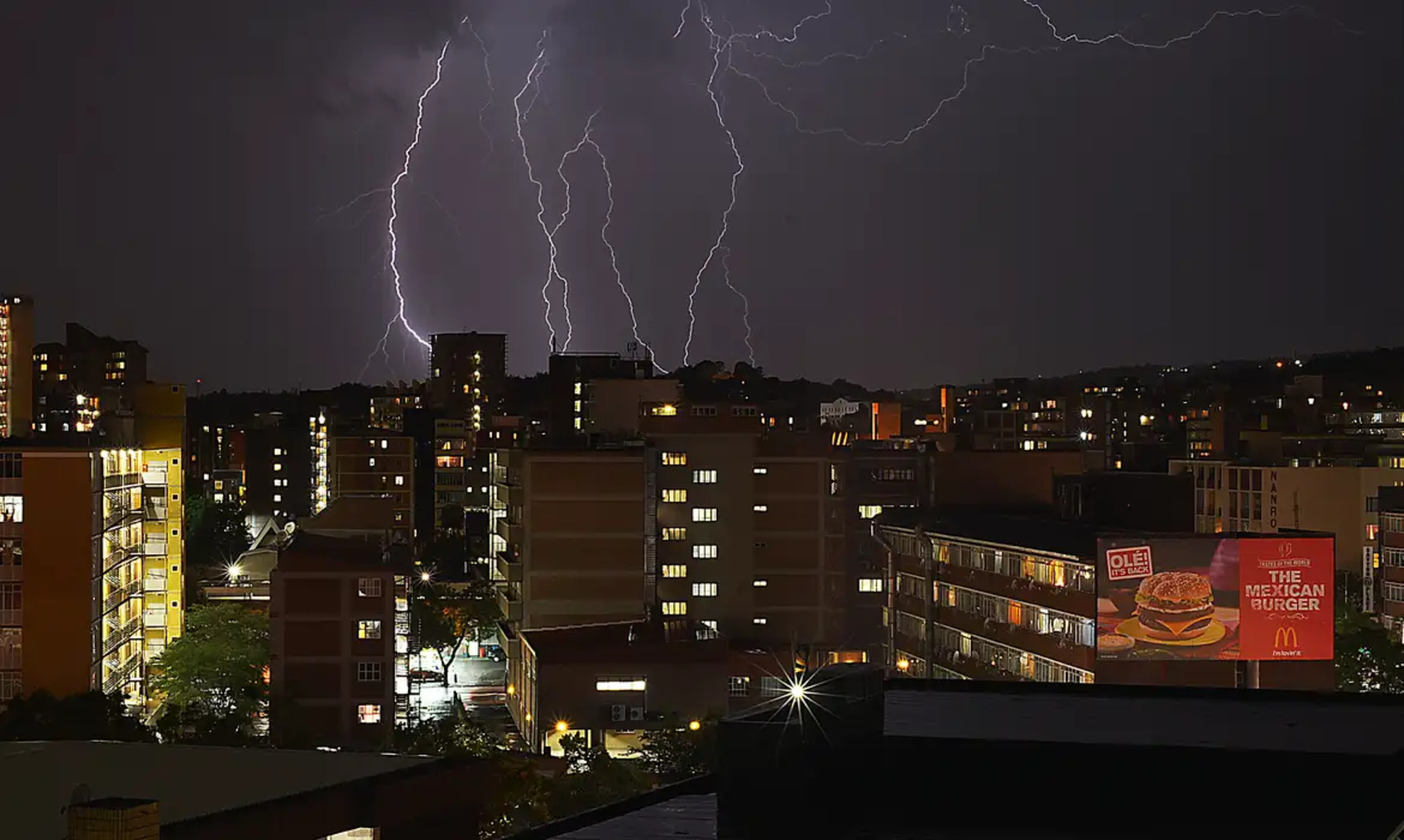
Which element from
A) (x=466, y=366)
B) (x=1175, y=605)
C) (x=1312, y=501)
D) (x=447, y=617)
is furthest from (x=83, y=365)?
(x=1175, y=605)

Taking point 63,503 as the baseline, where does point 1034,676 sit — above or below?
below

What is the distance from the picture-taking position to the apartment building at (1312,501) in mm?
40156

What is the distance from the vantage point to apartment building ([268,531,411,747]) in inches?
884

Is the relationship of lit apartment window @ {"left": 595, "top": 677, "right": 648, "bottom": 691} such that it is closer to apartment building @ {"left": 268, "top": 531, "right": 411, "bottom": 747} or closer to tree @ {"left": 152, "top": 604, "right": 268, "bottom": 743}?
apartment building @ {"left": 268, "top": 531, "right": 411, "bottom": 747}

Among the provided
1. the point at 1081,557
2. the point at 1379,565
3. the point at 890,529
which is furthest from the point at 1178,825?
the point at 1379,565

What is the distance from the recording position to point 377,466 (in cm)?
6025

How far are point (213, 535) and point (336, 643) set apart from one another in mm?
32138

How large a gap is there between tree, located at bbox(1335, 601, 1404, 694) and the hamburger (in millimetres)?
3233

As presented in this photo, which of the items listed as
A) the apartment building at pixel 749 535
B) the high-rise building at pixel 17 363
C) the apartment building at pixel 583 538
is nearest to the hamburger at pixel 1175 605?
the apartment building at pixel 749 535

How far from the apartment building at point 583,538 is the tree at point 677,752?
9.73 meters

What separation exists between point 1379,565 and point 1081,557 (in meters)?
13.8

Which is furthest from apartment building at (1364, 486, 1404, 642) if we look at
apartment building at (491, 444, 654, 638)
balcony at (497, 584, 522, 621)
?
balcony at (497, 584, 522, 621)

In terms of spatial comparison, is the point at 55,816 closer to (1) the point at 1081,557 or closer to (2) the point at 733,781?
(2) the point at 733,781

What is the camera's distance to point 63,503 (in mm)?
24312
